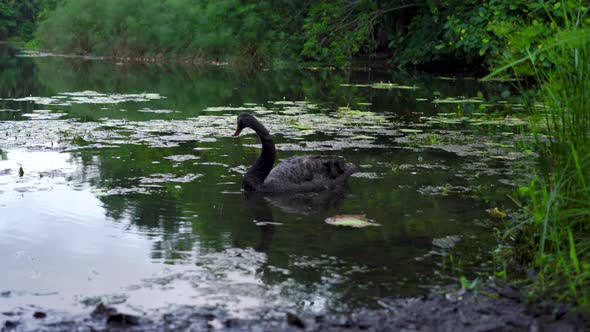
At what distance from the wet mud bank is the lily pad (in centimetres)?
200

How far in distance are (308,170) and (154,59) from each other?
24.9 metres

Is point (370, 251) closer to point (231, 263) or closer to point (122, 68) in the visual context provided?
point (231, 263)

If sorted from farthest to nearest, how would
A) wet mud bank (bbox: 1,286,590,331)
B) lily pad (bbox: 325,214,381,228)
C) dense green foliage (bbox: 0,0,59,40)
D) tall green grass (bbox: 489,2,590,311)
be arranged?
dense green foliage (bbox: 0,0,59,40)
lily pad (bbox: 325,214,381,228)
tall green grass (bbox: 489,2,590,311)
wet mud bank (bbox: 1,286,590,331)

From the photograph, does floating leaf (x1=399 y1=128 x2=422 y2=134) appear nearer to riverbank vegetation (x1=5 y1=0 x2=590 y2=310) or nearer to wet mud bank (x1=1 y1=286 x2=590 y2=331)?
riverbank vegetation (x1=5 y1=0 x2=590 y2=310)

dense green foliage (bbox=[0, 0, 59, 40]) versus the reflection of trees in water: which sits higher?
dense green foliage (bbox=[0, 0, 59, 40])

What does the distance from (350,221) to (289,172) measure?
158cm

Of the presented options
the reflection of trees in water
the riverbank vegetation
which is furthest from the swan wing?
the reflection of trees in water

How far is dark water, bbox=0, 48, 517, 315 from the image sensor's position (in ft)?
15.6

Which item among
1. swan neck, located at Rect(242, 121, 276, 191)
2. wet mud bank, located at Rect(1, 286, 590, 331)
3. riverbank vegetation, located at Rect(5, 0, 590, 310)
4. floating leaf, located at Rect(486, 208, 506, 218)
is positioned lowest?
wet mud bank, located at Rect(1, 286, 590, 331)

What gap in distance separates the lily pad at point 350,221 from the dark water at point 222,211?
0.10 meters

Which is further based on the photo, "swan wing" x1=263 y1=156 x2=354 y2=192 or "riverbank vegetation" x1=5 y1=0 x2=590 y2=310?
"riverbank vegetation" x1=5 y1=0 x2=590 y2=310

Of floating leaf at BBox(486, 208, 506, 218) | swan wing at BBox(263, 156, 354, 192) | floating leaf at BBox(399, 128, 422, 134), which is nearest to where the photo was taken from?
floating leaf at BBox(486, 208, 506, 218)

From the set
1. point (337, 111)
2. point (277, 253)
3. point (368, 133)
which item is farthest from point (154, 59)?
point (277, 253)

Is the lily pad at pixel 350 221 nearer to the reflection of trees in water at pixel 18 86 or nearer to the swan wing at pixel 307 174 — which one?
the swan wing at pixel 307 174
